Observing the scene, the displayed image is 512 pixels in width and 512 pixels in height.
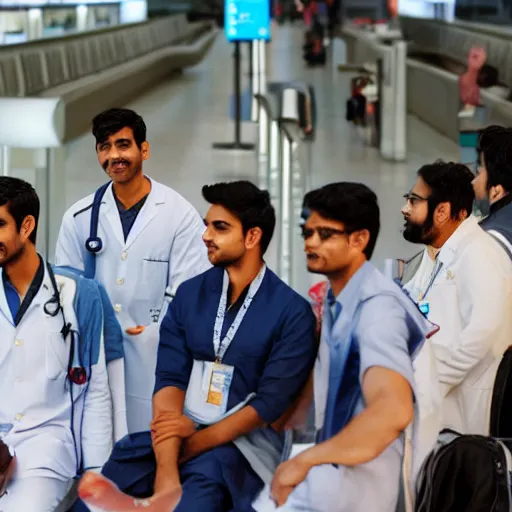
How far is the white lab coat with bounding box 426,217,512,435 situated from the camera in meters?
3.24

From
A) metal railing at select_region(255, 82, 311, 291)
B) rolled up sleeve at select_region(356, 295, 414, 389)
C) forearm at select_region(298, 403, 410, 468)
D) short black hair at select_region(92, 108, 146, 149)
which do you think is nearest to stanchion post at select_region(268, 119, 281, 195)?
metal railing at select_region(255, 82, 311, 291)

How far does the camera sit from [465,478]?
2.64m

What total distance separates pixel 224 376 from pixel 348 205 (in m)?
0.61

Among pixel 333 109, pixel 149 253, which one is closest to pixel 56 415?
pixel 149 253

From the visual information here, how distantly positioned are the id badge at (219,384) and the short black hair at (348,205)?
0.54 metres

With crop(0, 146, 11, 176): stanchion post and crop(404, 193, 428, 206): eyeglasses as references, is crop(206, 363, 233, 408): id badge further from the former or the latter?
crop(0, 146, 11, 176): stanchion post

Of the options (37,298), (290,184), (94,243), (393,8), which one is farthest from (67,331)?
(393,8)

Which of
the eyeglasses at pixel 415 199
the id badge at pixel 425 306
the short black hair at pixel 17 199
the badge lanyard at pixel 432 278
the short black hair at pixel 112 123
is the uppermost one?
the short black hair at pixel 112 123

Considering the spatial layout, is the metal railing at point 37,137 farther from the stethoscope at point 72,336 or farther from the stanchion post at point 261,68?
the stanchion post at point 261,68

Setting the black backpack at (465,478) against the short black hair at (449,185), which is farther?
the short black hair at (449,185)

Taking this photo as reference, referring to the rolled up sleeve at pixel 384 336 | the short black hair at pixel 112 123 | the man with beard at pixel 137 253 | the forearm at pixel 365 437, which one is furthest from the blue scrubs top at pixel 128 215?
the forearm at pixel 365 437

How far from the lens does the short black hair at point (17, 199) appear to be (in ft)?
10.1

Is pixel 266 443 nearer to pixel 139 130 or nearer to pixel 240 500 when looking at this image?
pixel 240 500

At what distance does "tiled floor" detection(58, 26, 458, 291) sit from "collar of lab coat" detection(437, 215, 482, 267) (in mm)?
2494
